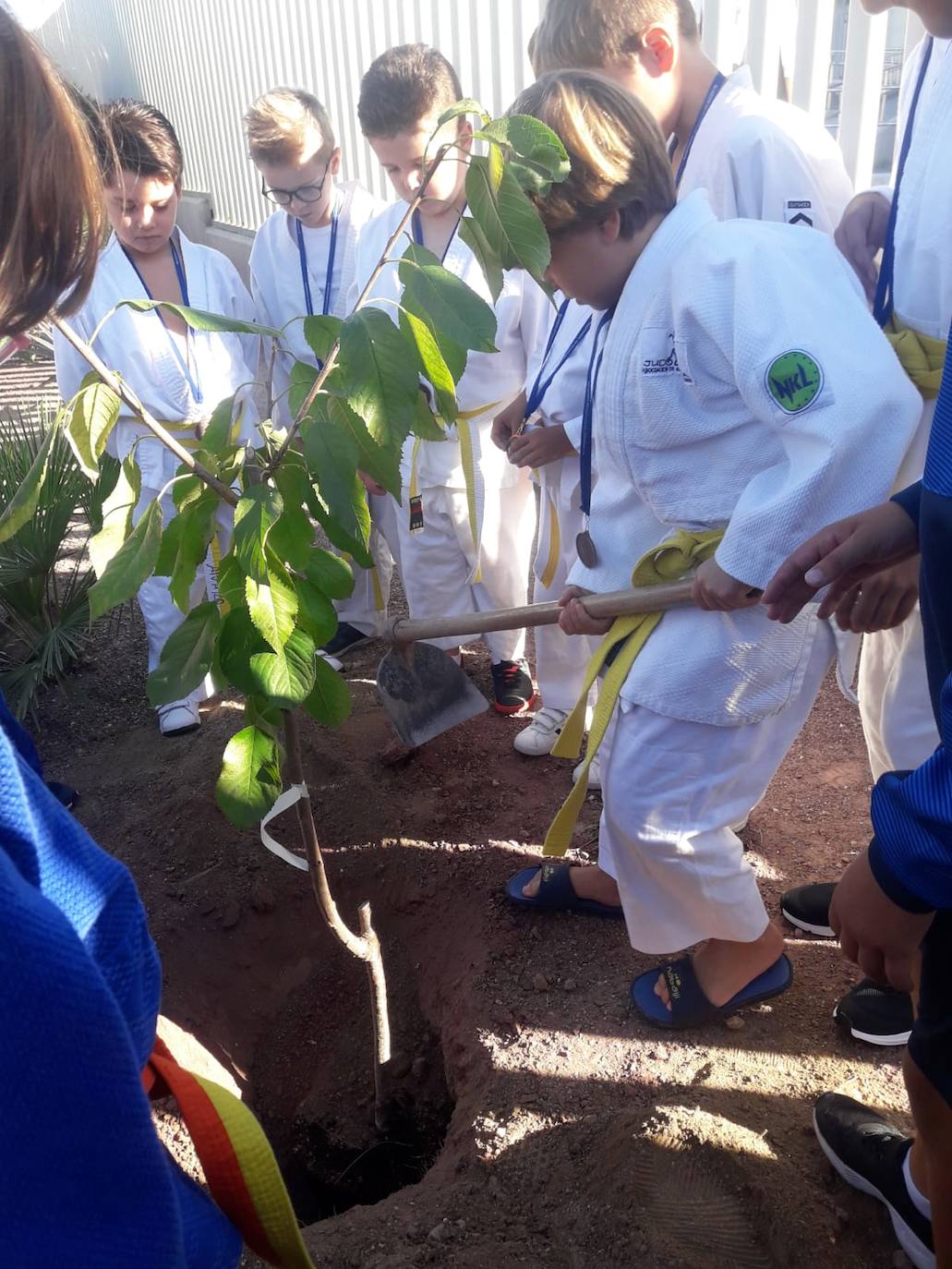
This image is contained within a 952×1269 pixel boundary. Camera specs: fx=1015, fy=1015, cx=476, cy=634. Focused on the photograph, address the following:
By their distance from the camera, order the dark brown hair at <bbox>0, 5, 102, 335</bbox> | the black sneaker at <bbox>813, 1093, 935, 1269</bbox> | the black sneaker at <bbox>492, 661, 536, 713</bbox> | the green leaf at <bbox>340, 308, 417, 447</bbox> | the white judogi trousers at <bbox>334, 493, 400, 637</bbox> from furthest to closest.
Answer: the white judogi trousers at <bbox>334, 493, 400, 637</bbox>
the black sneaker at <bbox>492, 661, 536, 713</bbox>
the black sneaker at <bbox>813, 1093, 935, 1269</bbox>
the green leaf at <bbox>340, 308, 417, 447</bbox>
the dark brown hair at <bbox>0, 5, 102, 335</bbox>

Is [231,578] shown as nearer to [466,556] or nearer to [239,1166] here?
[239,1166]

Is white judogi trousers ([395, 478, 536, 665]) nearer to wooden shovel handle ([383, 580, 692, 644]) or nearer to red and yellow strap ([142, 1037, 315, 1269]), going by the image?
wooden shovel handle ([383, 580, 692, 644])

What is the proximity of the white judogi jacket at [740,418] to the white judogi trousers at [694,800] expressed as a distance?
0.18ft

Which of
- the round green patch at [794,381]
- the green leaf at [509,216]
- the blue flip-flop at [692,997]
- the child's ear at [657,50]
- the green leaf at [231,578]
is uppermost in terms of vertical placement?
the child's ear at [657,50]

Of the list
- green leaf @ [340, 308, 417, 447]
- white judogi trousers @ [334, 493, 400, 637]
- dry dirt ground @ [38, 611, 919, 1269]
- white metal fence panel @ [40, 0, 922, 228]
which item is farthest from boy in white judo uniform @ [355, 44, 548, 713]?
green leaf @ [340, 308, 417, 447]

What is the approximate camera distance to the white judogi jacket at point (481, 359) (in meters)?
3.13

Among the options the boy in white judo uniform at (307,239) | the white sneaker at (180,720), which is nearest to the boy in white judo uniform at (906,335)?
the boy in white judo uniform at (307,239)

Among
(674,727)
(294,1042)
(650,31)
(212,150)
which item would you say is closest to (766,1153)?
(674,727)

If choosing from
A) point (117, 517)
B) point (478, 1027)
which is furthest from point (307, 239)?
point (478, 1027)

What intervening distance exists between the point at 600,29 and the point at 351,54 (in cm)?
524

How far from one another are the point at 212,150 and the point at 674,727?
9.55m

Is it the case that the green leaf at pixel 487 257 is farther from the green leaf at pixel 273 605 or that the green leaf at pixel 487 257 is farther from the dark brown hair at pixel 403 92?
the dark brown hair at pixel 403 92

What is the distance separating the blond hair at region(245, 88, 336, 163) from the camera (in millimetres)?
3420

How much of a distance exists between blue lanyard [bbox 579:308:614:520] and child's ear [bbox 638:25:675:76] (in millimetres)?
787
